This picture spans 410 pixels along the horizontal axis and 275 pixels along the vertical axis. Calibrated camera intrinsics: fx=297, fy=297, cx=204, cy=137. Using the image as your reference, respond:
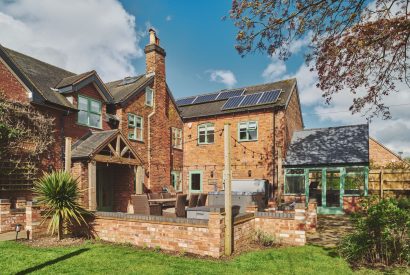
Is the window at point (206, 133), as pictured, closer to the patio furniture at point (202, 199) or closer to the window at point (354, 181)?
the patio furniture at point (202, 199)

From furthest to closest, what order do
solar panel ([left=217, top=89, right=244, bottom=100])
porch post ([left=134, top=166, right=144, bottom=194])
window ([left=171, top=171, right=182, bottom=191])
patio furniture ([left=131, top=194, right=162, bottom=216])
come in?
1. solar panel ([left=217, top=89, right=244, bottom=100])
2. window ([left=171, top=171, right=182, bottom=191])
3. porch post ([left=134, top=166, right=144, bottom=194])
4. patio furniture ([left=131, top=194, right=162, bottom=216])

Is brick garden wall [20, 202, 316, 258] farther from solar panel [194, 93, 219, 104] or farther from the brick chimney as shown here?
solar panel [194, 93, 219, 104]

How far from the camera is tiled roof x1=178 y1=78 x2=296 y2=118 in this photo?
20256 millimetres

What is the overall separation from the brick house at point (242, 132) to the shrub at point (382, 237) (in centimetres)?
1025

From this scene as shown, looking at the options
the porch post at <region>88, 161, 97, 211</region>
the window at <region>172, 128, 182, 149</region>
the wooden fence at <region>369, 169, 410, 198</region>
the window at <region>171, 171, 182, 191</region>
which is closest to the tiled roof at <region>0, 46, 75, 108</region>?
the porch post at <region>88, 161, 97, 211</region>

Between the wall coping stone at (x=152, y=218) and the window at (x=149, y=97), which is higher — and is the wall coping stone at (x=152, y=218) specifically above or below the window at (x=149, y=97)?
below

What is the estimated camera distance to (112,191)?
1652 cm

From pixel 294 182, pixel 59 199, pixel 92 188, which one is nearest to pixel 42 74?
pixel 92 188

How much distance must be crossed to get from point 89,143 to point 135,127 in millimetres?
4258

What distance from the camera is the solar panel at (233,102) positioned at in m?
21.5

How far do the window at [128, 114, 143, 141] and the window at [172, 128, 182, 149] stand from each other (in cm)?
356

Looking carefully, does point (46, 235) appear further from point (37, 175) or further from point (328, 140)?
point (328, 140)

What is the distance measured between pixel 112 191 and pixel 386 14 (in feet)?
47.9

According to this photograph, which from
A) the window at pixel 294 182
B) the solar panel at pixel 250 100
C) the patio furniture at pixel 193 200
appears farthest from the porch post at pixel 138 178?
the window at pixel 294 182
